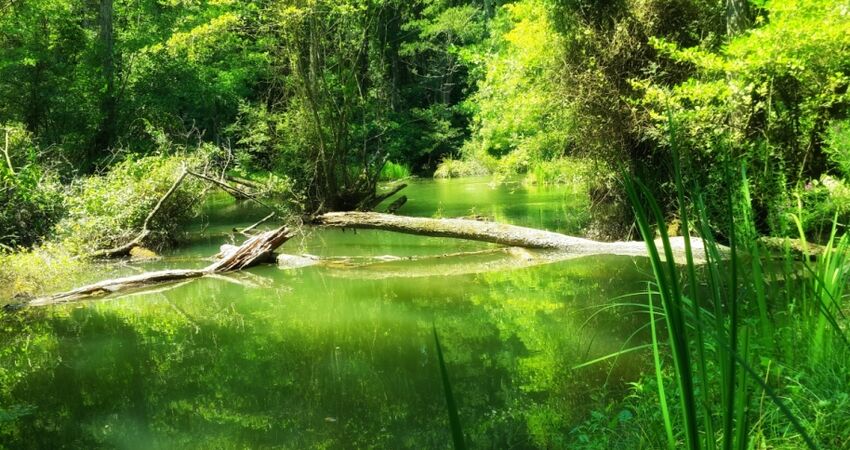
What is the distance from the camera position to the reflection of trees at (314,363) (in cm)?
347

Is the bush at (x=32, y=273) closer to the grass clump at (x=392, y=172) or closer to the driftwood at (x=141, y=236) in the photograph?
the driftwood at (x=141, y=236)

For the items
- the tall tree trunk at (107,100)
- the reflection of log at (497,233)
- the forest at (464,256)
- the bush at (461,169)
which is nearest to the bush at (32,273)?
the forest at (464,256)

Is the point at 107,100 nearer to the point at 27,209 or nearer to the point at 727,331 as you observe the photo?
the point at 27,209

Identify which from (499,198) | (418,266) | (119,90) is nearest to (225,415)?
(418,266)

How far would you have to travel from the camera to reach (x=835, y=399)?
2.36 meters

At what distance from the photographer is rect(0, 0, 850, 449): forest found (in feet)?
8.68

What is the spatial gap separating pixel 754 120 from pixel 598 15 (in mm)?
2343

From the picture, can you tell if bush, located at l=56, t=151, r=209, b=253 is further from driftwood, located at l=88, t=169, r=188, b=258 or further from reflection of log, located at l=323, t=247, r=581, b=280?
reflection of log, located at l=323, t=247, r=581, b=280

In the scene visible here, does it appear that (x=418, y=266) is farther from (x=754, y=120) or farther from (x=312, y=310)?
(x=754, y=120)

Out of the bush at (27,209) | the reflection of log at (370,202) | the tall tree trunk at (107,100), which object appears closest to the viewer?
the bush at (27,209)

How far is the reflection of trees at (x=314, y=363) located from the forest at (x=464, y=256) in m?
0.03

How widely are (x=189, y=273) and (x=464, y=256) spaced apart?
11.6 ft

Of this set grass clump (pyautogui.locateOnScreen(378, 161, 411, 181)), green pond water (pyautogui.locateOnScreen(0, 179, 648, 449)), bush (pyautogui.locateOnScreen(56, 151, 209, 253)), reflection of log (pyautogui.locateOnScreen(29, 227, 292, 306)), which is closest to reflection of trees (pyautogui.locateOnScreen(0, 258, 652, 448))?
green pond water (pyautogui.locateOnScreen(0, 179, 648, 449))

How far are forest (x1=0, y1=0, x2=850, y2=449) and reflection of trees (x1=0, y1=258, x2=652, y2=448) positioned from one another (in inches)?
1.1
